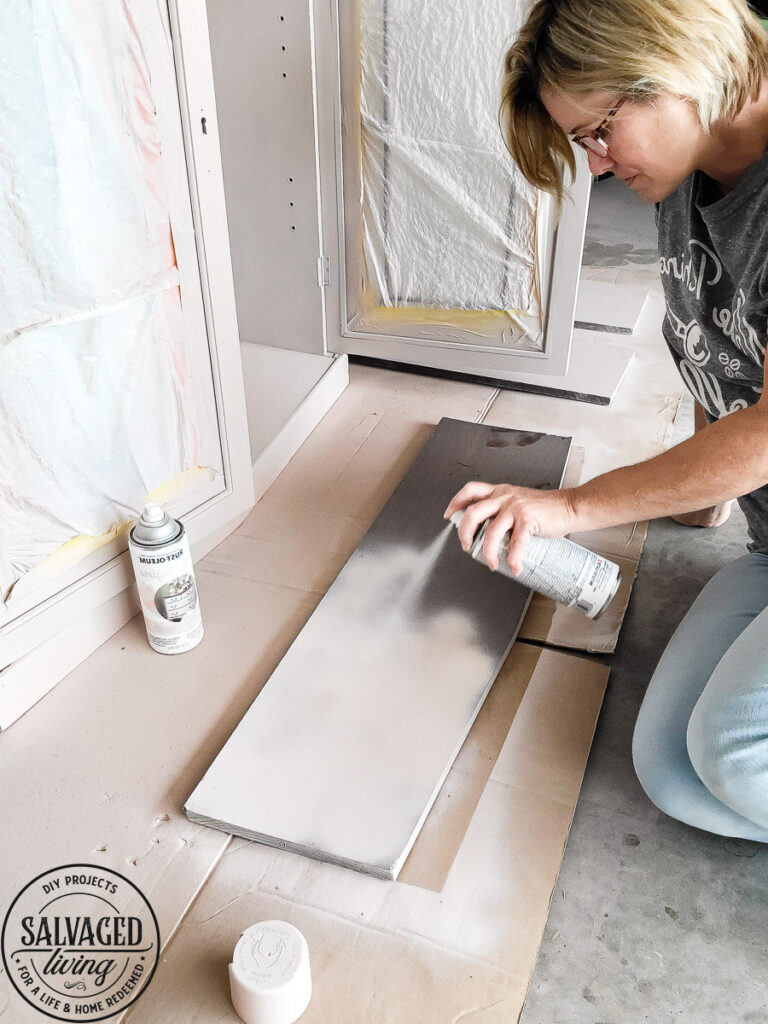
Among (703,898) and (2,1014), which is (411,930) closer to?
(703,898)

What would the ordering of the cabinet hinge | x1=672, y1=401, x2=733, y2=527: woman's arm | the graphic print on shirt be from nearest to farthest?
the graphic print on shirt → x1=672, y1=401, x2=733, y2=527: woman's arm → the cabinet hinge

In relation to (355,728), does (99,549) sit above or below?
above

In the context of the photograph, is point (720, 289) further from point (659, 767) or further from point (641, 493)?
point (659, 767)

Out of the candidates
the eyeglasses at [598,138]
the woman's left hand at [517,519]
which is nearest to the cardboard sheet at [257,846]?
the woman's left hand at [517,519]

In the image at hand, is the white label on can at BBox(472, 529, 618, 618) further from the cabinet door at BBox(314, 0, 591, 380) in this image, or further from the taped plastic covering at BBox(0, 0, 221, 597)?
the cabinet door at BBox(314, 0, 591, 380)

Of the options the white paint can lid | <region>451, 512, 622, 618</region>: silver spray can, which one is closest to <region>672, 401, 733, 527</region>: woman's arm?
<region>451, 512, 622, 618</region>: silver spray can

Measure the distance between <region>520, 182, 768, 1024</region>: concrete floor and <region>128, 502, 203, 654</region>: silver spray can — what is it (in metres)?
0.77

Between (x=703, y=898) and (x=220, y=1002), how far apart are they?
0.70 meters

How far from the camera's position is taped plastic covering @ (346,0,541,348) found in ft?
6.74

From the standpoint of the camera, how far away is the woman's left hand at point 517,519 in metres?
1.30

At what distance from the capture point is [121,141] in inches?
54.7

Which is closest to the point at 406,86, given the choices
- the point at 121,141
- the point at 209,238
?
the point at 209,238

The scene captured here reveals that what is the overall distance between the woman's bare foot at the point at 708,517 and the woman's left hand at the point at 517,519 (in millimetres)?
747

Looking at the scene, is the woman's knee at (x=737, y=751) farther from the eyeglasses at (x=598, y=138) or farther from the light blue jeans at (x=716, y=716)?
the eyeglasses at (x=598, y=138)
